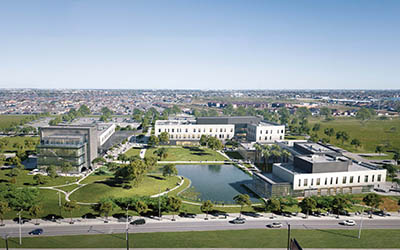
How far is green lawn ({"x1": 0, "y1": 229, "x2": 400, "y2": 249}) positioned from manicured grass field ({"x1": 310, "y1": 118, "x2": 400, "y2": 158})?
2629 inches

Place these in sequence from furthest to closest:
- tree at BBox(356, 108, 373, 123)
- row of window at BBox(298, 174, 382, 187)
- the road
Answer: tree at BBox(356, 108, 373, 123)
row of window at BBox(298, 174, 382, 187)
the road

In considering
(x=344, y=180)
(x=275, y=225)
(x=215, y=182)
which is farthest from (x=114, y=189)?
(x=344, y=180)

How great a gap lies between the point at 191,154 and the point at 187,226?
1866 inches

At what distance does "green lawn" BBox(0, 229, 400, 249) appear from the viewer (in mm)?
35688

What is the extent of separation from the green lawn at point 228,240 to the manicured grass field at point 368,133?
6676 cm

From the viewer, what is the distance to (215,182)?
64.0 meters

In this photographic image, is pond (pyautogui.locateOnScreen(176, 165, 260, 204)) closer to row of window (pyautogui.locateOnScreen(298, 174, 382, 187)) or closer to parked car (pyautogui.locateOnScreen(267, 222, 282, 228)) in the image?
parked car (pyautogui.locateOnScreen(267, 222, 282, 228))

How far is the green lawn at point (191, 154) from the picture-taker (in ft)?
274

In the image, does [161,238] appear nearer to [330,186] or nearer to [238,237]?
[238,237]

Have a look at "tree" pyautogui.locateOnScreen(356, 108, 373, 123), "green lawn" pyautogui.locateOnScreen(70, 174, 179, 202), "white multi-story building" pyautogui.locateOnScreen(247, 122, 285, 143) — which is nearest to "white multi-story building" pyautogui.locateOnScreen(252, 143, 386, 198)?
"green lawn" pyautogui.locateOnScreen(70, 174, 179, 202)

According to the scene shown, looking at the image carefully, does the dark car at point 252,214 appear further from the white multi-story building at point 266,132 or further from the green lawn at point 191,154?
the white multi-story building at point 266,132

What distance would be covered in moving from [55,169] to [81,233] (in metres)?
29.1

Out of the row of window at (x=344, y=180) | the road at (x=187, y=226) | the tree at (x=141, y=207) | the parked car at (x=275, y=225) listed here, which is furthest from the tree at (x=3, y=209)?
the row of window at (x=344, y=180)

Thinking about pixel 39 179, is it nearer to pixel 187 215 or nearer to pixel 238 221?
pixel 187 215
